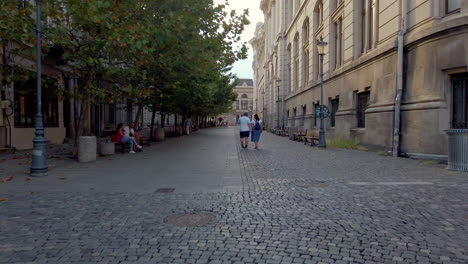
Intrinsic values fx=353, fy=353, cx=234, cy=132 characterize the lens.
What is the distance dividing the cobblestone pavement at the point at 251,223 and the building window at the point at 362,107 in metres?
9.17

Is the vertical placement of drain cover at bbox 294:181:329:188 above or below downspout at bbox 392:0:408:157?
below

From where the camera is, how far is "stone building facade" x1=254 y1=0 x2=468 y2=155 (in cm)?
1122

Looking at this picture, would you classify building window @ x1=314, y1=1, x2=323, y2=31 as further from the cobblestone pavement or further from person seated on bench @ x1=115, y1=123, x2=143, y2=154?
the cobblestone pavement

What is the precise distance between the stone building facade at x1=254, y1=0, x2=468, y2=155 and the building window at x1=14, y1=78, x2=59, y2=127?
44.9 ft

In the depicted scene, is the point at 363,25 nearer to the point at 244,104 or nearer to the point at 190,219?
the point at 190,219

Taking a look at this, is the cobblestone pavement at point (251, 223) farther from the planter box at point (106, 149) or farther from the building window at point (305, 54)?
the building window at point (305, 54)

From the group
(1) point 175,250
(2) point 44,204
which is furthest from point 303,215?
(2) point 44,204

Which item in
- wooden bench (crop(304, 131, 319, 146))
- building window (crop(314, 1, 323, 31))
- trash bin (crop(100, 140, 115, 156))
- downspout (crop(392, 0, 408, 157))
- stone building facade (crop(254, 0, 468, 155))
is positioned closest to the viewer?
stone building facade (crop(254, 0, 468, 155))

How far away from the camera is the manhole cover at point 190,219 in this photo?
4809 mm

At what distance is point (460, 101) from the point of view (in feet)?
36.7

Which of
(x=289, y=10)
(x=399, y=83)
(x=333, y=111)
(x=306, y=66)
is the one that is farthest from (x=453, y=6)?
(x=289, y=10)

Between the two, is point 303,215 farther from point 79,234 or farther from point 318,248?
point 79,234

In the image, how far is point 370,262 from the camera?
3529mm

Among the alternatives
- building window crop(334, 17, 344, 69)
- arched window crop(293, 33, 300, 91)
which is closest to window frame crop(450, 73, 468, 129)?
building window crop(334, 17, 344, 69)
